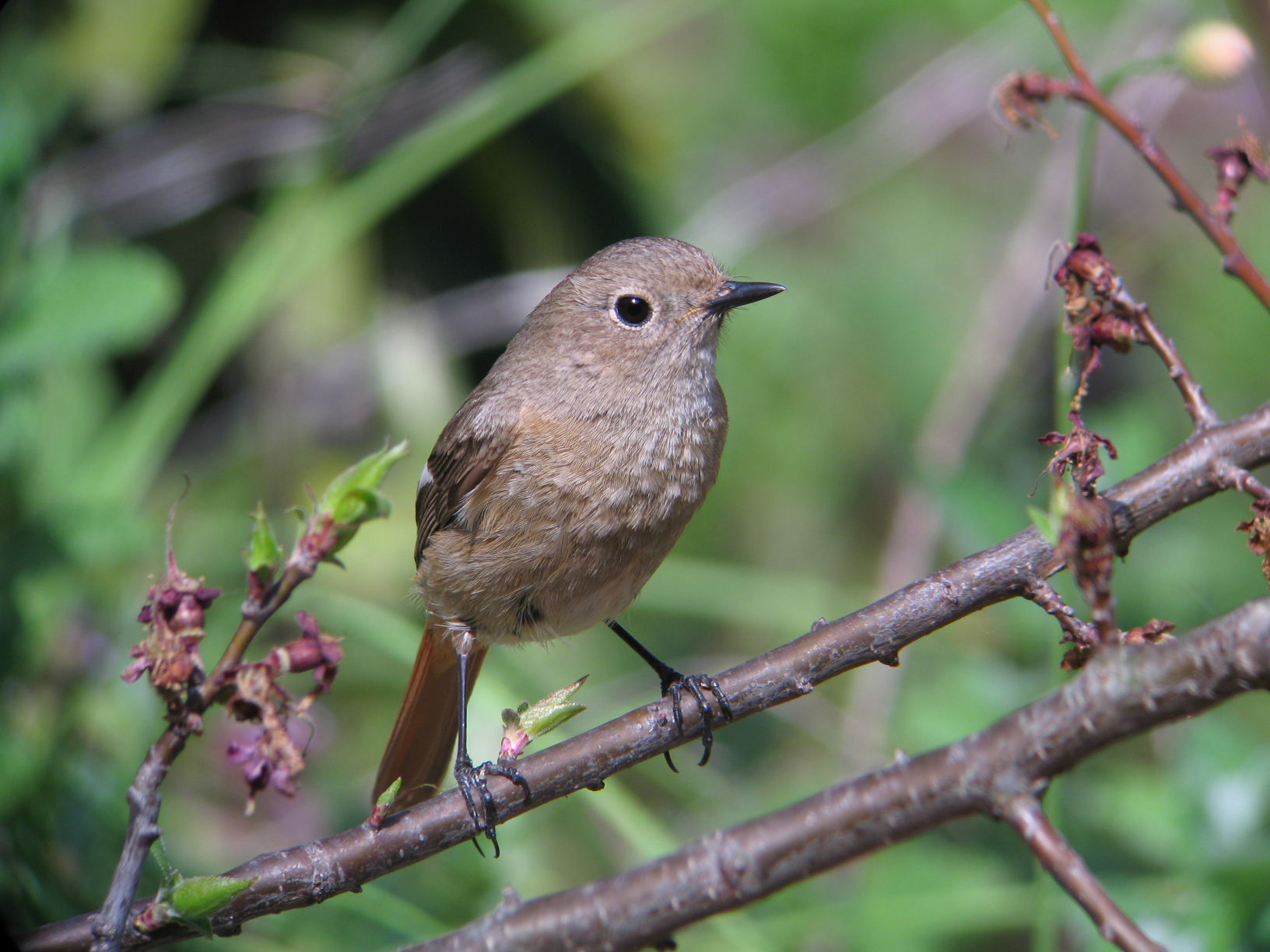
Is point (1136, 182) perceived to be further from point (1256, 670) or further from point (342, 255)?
point (1256, 670)

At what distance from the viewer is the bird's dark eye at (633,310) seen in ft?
10.1

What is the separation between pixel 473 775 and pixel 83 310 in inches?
68.3

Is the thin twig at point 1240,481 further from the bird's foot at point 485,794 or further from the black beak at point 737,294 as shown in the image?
the black beak at point 737,294

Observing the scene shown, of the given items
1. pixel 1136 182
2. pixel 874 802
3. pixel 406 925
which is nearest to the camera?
pixel 874 802

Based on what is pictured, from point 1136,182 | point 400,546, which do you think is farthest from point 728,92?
point 400,546

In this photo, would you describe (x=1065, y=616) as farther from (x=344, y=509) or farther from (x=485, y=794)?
(x=485, y=794)

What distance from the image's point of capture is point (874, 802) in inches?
54.7

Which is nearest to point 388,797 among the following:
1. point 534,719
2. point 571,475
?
point 534,719

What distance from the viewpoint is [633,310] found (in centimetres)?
308

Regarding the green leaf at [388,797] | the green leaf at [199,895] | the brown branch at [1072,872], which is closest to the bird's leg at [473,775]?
the green leaf at [388,797]

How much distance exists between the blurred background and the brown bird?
274 mm

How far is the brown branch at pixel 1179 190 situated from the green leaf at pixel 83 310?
2.49m

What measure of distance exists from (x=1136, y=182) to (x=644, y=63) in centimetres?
267

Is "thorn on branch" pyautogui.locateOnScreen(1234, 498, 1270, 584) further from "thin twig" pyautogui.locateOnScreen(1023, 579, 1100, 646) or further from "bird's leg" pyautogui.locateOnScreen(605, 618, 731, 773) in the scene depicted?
"bird's leg" pyautogui.locateOnScreen(605, 618, 731, 773)
